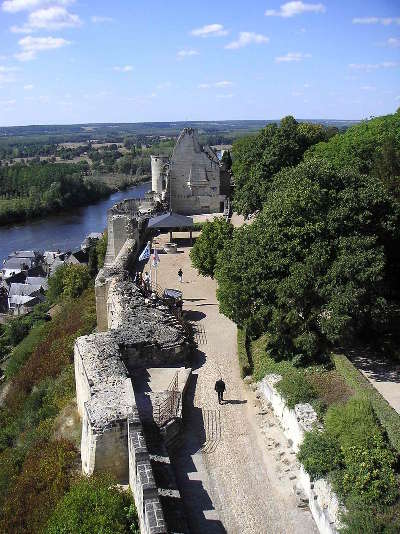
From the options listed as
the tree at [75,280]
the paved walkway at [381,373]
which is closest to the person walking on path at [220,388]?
the paved walkway at [381,373]

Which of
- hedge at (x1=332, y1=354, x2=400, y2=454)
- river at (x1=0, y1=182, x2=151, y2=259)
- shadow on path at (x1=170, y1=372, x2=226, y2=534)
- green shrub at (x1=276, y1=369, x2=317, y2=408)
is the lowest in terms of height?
river at (x1=0, y1=182, x2=151, y2=259)

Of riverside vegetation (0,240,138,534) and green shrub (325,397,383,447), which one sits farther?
green shrub (325,397,383,447)

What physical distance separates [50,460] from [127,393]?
222cm

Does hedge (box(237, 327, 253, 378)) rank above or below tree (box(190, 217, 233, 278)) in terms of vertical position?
below

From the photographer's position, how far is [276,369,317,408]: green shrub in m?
11.9

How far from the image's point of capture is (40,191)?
94.6 metres

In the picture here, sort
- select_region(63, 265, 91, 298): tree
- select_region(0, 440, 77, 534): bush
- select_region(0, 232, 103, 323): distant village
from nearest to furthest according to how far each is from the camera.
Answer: select_region(0, 440, 77, 534): bush, select_region(63, 265, 91, 298): tree, select_region(0, 232, 103, 323): distant village

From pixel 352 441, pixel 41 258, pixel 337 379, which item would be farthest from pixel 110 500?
pixel 41 258

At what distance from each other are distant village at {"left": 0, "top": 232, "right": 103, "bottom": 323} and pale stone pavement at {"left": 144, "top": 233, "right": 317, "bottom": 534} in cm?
3353

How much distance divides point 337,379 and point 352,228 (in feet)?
13.0

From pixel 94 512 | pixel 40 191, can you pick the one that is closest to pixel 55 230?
pixel 40 191

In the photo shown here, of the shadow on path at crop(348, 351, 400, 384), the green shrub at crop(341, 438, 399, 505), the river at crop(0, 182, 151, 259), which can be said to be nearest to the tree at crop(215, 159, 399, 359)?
the shadow on path at crop(348, 351, 400, 384)

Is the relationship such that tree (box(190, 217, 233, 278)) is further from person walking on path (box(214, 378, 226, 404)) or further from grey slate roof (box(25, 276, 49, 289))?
grey slate roof (box(25, 276, 49, 289))

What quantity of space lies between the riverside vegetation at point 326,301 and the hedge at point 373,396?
3cm
